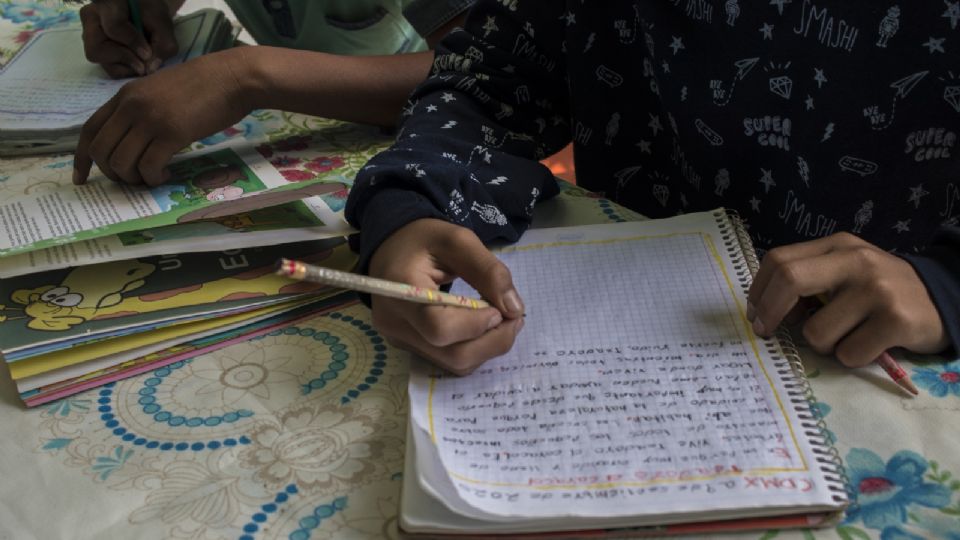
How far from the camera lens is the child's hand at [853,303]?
0.51m

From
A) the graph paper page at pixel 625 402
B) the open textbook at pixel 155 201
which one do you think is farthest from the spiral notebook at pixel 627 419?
the open textbook at pixel 155 201

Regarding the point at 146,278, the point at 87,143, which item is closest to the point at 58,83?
the point at 87,143

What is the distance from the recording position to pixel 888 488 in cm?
44

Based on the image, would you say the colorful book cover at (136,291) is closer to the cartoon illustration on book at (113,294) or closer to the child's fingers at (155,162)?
the cartoon illustration on book at (113,294)

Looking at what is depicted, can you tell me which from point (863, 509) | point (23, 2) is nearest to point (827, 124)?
point (863, 509)

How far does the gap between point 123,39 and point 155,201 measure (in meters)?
0.42

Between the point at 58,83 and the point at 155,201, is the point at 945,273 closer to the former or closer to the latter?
the point at 155,201

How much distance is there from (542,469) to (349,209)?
0.97ft

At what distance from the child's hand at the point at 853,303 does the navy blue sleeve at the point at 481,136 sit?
0.70 ft

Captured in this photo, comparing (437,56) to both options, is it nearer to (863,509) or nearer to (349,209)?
(349,209)

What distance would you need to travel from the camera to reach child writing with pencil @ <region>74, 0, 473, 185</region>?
0.78 m

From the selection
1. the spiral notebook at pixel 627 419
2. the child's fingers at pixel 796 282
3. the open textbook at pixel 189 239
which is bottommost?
the open textbook at pixel 189 239

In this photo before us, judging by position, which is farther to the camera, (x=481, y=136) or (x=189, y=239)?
(x=481, y=136)

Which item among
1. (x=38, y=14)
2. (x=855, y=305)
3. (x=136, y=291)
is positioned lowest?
(x=38, y=14)
